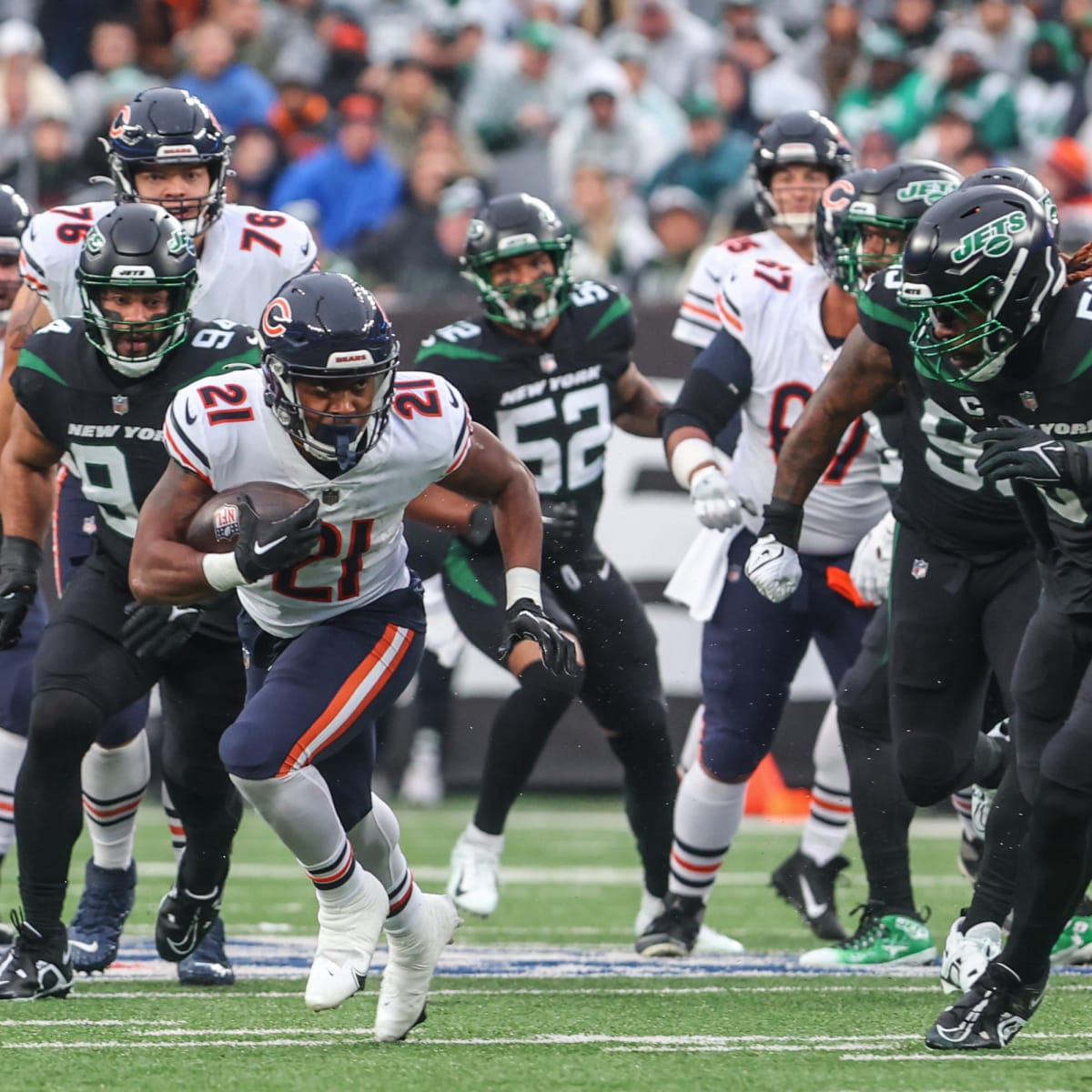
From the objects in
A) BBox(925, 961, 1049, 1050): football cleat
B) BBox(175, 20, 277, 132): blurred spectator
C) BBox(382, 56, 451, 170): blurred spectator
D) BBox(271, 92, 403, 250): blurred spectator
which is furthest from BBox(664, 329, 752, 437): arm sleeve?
BBox(175, 20, 277, 132): blurred spectator

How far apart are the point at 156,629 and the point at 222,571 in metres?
0.72

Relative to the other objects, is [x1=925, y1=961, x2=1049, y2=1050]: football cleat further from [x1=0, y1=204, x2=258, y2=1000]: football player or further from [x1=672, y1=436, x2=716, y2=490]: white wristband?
[x1=672, y1=436, x2=716, y2=490]: white wristband

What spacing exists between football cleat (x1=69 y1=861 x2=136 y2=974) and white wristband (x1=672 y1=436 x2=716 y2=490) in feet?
5.57

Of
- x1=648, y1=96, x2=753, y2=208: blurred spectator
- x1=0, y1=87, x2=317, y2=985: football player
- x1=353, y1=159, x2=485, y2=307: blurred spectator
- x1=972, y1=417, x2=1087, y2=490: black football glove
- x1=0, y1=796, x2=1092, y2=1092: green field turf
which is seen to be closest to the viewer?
x1=0, y1=796, x2=1092, y2=1092: green field turf

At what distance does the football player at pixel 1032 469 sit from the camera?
3.71 metres

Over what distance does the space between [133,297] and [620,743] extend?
1886mm

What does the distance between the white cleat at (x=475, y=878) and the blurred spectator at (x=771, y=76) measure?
6173 millimetres

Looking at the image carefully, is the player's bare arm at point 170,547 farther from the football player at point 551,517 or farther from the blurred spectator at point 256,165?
the blurred spectator at point 256,165

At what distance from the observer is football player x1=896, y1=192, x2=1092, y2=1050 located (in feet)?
12.2

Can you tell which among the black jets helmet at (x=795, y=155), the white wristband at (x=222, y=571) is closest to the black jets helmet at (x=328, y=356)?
the white wristband at (x=222, y=571)

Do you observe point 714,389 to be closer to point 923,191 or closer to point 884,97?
point 923,191

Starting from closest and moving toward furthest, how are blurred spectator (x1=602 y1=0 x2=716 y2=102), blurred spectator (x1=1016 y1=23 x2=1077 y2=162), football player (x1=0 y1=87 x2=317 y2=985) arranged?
football player (x1=0 y1=87 x2=317 y2=985) < blurred spectator (x1=1016 y1=23 x2=1077 y2=162) < blurred spectator (x1=602 y1=0 x2=716 y2=102)

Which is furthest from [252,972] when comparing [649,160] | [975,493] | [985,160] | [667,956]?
[649,160]

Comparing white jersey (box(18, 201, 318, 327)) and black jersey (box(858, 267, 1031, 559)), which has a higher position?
black jersey (box(858, 267, 1031, 559))
